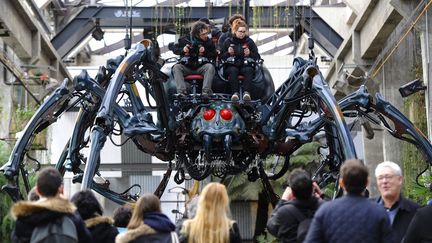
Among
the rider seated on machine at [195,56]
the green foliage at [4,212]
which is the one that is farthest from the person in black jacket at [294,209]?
the green foliage at [4,212]

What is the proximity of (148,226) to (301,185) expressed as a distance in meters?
1.34

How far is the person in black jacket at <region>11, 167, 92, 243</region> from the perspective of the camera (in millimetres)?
8844

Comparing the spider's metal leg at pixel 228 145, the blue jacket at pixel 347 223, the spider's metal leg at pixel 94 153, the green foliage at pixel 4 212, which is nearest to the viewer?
the blue jacket at pixel 347 223

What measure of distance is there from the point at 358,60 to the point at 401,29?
162 inches

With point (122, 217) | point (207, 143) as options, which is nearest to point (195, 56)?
point (207, 143)

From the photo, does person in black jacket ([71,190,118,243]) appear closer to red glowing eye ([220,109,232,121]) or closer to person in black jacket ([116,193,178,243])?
person in black jacket ([116,193,178,243])

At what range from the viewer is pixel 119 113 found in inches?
616

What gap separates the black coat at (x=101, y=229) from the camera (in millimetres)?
9469

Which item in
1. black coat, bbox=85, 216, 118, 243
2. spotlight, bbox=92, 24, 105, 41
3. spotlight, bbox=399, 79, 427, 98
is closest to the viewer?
black coat, bbox=85, 216, 118, 243

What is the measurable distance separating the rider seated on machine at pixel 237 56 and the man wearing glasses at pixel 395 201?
6886 millimetres

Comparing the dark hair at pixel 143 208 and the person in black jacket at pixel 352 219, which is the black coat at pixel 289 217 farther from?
the dark hair at pixel 143 208

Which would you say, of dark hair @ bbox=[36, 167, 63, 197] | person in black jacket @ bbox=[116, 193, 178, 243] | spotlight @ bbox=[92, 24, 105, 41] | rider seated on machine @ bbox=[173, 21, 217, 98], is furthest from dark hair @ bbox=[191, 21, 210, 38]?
spotlight @ bbox=[92, 24, 105, 41]

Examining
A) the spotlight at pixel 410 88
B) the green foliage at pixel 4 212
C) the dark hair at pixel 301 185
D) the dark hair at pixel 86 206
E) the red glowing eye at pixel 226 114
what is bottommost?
the green foliage at pixel 4 212

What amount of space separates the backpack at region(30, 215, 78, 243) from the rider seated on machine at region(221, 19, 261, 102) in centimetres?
783
